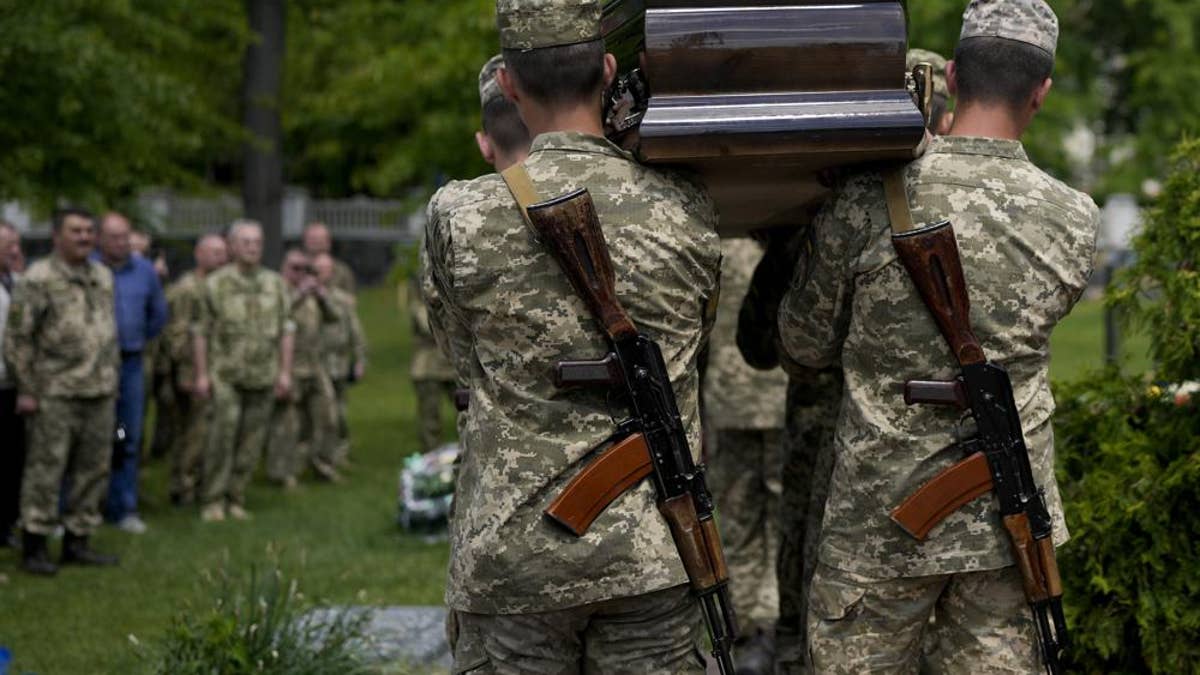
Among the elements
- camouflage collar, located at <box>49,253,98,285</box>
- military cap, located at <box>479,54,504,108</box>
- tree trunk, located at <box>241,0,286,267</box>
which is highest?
tree trunk, located at <box>241,0,286,267</box>

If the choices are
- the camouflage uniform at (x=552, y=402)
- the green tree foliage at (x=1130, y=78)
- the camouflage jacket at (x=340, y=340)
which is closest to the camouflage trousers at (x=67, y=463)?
the camouflage jacket at (x=340, y=340)

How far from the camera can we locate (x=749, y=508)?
24.7 feet

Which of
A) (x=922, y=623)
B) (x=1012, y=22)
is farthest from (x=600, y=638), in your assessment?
(x=1012, y=22)

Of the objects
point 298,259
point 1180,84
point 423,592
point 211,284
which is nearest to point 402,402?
point 298,259

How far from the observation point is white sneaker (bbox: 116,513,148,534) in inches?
460

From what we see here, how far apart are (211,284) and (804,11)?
8924mm

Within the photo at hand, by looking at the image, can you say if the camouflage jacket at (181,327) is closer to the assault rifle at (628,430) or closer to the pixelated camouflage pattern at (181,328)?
the pixelated camouflage pattern at (181,328)

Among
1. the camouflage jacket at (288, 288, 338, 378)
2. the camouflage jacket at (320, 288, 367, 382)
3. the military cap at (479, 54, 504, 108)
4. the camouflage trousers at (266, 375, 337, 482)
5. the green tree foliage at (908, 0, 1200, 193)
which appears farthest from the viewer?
the green tree foliage at (908, 0, 1200, 193)

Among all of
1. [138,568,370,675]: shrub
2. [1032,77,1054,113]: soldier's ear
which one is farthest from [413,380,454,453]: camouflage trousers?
[1032,77,1054,113]: soldier's ear

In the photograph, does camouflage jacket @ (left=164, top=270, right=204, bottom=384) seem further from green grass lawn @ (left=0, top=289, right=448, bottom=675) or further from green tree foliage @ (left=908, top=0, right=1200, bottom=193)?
green tree foliage @ (left=908, top=0, right=1200, bottom=193)

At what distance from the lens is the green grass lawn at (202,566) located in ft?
26.3

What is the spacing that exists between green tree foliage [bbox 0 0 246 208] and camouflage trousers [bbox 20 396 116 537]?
391 centimetres

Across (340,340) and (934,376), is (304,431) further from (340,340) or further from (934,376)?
(934,376)

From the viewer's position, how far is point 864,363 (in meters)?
4.34
